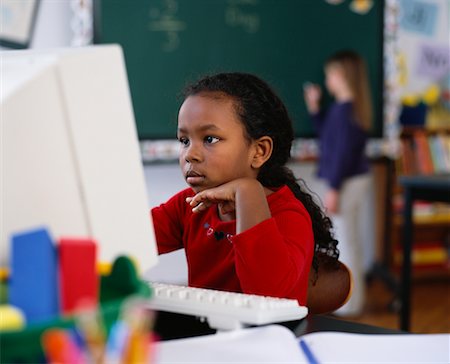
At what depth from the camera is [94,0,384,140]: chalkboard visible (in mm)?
3312

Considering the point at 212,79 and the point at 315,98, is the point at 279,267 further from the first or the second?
the point at 315,98

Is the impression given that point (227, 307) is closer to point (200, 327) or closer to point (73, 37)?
point (200, 327)

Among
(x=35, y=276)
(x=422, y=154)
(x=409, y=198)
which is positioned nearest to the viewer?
(x=35, y=276)

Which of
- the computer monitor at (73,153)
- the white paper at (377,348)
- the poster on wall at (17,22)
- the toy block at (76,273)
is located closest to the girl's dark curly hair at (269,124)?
the white paper at (377,348)

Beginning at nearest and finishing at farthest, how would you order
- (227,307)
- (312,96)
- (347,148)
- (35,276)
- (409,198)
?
1. (35,276)
2. (227,307)
3. (409,198)
4. (347,148)
5. (312,96)

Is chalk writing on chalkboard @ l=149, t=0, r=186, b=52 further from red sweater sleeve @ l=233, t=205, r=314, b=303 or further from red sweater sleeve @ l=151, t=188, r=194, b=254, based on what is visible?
red sweater sleeve @ l=233, t=205, r=314, b=303

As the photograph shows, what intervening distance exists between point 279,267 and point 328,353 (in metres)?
0.21

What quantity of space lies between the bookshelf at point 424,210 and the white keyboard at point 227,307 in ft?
11.6

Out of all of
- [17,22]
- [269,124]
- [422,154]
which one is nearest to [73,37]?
[17,22]

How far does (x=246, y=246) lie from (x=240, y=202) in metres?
0.08

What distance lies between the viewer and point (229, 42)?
3.58 m

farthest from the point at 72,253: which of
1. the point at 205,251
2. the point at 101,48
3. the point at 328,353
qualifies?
the point at 205,251

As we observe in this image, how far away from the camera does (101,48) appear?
0.62 metres

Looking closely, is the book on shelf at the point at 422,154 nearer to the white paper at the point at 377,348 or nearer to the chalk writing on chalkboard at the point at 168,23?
the chalk writing on chalkboard at the point at 168,23
